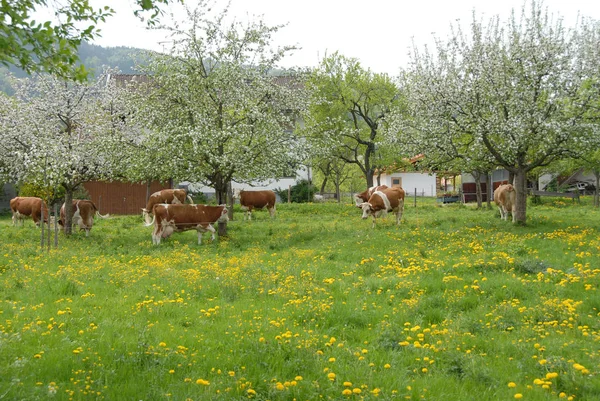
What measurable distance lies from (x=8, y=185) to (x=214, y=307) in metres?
38.6

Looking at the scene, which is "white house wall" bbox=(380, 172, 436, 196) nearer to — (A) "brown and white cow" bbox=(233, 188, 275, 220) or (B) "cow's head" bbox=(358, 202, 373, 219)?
(A) "brown and white cow" bbox=(233, 188, 275, 220)

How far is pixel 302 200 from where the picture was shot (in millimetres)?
45188

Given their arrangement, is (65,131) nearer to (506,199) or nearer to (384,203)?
(384,203)

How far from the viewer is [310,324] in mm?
8133

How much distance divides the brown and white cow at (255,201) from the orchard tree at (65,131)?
7.98 meters

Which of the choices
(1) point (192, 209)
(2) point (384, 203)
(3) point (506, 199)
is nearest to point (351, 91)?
(2) point (384, 203)

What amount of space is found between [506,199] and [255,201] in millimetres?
13465

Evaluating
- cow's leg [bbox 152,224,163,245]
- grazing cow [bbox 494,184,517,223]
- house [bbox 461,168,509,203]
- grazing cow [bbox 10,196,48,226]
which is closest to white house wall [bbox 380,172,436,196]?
house [bbox 461,168,509,203]

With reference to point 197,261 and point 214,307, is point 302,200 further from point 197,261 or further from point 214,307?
point 214,307

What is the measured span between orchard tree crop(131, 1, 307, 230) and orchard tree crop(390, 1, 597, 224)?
22.0 ft

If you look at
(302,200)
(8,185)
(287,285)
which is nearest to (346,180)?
(302,200)

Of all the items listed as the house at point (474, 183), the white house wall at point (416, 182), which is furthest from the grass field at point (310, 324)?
the white house wall at point (416, 182)

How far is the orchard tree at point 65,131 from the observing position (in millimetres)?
20031

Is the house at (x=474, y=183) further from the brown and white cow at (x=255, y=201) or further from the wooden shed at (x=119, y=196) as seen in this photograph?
the wooden shed at (x=119, y=196)
